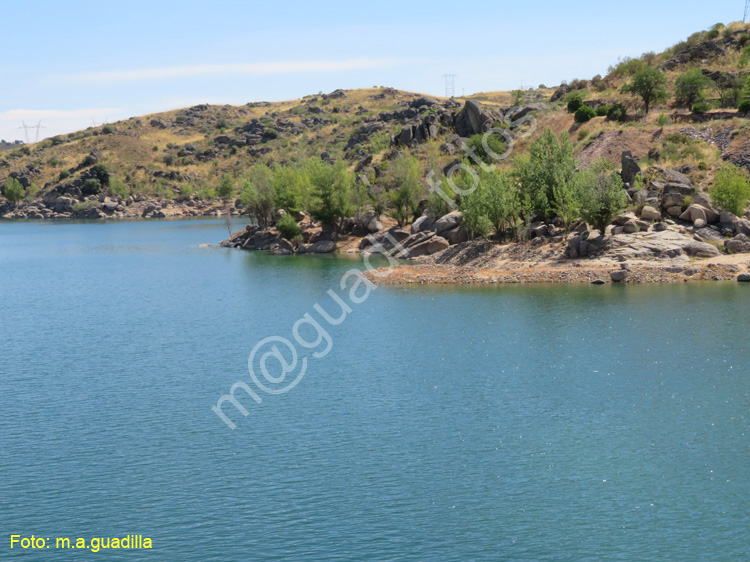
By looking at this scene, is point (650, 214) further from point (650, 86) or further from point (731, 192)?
point (650, 86)

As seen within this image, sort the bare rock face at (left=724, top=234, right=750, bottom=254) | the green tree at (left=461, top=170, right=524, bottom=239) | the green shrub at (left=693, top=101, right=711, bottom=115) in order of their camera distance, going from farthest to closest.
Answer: the green shrub at (left=693, top=101, right=711, bottom=115) < the green tree at (left=461, top=170, right=524, bottom=239) < the bare rock face at (left=724, top=234, right=750, bottom=254)

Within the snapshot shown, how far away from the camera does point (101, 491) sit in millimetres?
25703

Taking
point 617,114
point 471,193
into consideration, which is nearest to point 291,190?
point 471,193

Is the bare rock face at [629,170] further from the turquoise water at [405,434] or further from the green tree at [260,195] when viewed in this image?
the green tree at [260,195]

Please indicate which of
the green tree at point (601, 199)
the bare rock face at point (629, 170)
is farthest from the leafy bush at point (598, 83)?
the green tree at point (601, 199)

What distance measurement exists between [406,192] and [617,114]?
33456 millimetres

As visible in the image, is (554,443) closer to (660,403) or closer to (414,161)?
(660,403)

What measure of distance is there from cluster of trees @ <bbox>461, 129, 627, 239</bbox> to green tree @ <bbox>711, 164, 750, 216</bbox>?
9.39 m

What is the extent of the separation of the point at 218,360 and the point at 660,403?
25.9 metres

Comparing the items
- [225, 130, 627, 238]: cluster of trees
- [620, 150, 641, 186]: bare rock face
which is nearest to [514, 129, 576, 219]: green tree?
[225, 130, 627, 238]: cluster of trees

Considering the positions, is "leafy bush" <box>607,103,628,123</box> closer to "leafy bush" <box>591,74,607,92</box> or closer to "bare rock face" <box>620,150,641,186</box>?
"leafy bush" <box>591,74,607,92</box>

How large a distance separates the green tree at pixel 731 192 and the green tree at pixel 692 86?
31.8m

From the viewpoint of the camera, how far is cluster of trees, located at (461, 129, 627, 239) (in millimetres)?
71688


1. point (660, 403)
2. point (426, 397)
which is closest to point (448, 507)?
point (426, 397)
